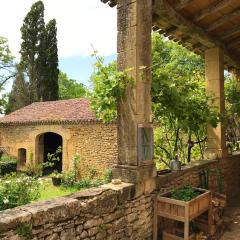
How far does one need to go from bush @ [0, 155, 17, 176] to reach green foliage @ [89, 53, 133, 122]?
46.4ft

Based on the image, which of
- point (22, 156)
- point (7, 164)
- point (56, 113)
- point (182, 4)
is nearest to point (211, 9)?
point (182, 4)

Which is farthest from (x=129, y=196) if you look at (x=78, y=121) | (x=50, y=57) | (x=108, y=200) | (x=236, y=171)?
(x=50, y=57)

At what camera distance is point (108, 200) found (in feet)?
14.3

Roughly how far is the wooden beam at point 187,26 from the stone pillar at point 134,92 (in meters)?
0.91

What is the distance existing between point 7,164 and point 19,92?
45.0 ft

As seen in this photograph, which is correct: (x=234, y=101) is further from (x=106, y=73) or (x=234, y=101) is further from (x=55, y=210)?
(x=55, y=210)

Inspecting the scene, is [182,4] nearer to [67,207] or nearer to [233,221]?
[67,207]

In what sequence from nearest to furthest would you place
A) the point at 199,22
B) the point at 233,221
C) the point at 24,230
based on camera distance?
the point at 24,230, the point at 233,221, the point at 199,22

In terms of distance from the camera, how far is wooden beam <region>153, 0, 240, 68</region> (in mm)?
5977

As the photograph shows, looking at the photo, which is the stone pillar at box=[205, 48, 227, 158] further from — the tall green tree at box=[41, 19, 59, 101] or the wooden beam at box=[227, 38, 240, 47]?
the tall green tree at box=[41, 19, 59, 101]

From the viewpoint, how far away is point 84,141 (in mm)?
14734

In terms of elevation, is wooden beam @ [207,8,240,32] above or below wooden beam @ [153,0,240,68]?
above

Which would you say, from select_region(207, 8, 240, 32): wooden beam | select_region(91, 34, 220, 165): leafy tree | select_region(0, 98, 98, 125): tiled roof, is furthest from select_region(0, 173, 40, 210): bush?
select_region(0, 98, 98, 125): tiled roof

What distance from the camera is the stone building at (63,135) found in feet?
46.1
